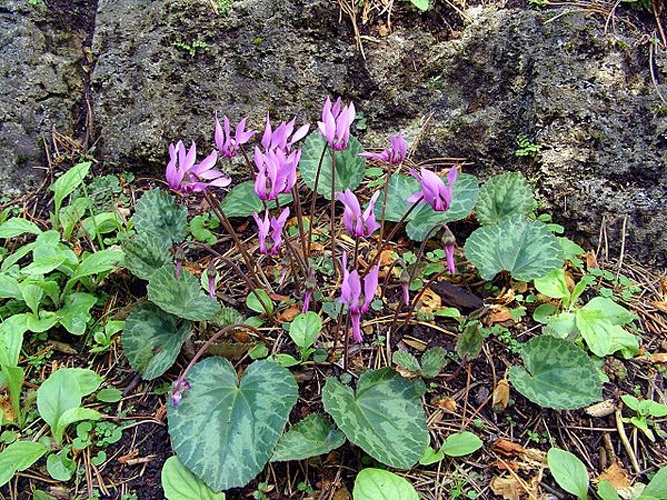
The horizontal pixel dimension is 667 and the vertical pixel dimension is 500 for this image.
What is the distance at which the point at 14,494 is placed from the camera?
1711 mm

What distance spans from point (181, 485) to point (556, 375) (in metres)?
1.16

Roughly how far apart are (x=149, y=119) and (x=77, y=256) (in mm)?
714

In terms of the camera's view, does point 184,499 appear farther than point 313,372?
No

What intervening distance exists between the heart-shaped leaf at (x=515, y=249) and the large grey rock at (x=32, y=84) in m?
1.97

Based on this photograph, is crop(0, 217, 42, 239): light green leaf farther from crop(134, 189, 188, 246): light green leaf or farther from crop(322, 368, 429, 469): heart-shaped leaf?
crop(322, 368, 429, 469): heart-shaped leaf

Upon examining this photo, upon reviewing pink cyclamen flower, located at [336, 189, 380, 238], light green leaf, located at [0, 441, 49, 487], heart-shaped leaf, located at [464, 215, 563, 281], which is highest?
pink cyclamen flower, located at [336, 189, 380, 238]

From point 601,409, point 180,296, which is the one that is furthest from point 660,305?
point 180,296

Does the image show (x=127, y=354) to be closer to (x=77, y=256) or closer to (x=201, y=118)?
(x=77, y=256)

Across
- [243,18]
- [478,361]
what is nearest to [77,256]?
[243,18]

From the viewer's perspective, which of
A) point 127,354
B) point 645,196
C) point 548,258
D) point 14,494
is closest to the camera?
point 14,494

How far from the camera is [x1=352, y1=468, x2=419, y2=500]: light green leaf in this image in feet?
5.12

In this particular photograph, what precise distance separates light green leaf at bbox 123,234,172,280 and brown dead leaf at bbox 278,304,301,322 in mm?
443

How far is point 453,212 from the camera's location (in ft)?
7.57

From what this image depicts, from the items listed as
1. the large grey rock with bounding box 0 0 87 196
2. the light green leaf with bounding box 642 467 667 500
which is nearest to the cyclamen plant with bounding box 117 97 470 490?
the light green leaf with bounding box 642 467 667 500
